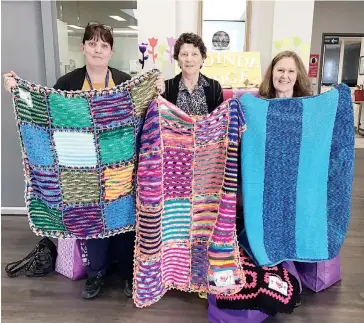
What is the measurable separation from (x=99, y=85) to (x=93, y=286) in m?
0.99

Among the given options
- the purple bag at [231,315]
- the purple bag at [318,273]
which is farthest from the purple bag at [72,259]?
the purple bag at [318,273]

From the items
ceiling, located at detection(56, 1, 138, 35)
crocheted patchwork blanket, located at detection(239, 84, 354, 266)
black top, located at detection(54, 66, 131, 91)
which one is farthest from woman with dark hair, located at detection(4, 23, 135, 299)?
ceiling, located at detection(56, 1, 138, 35)

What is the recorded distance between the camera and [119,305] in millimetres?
1710

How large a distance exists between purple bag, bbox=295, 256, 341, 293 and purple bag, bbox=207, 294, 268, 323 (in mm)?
404

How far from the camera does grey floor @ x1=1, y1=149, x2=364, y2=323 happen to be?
1617mm

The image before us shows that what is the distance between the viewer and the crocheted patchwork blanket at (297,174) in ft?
4.98

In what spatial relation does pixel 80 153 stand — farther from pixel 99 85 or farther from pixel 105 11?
pixel 105 11

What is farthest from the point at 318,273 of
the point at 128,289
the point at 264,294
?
the point at 128,289

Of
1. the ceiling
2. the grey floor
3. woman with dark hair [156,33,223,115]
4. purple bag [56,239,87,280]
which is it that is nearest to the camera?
the grey floor

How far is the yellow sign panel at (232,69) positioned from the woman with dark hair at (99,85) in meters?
1.56

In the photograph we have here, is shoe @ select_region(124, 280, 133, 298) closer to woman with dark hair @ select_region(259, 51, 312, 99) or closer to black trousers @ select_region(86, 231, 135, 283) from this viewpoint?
black trousers @ select_region(86, 231, 135, 283)

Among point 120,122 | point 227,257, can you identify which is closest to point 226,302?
point 227,257

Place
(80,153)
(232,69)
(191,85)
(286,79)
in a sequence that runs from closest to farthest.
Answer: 1. (80,153)
2. (286,79)
3. (191,85)
4. (232,69)

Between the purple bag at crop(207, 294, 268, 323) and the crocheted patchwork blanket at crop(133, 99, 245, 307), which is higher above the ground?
the crocheted patchwork blanket at crop(133, 99, 245, 307)
